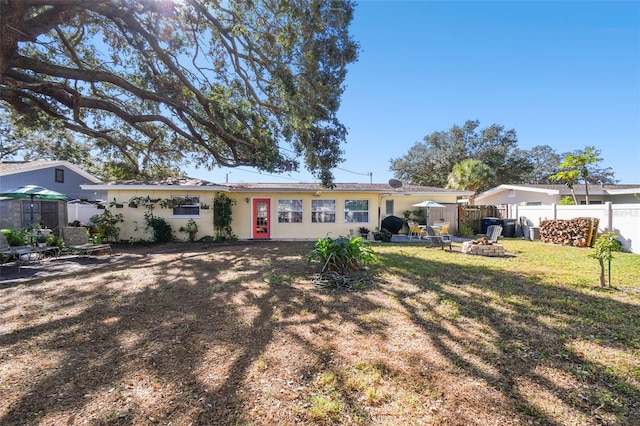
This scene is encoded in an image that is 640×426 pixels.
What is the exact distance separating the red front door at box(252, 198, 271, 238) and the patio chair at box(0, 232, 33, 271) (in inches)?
316

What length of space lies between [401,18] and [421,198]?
9831mm

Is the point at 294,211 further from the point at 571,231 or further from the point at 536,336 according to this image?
the point at 571,231

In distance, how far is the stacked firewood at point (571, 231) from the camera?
37.2ft

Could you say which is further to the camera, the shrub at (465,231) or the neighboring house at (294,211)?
the shrub at (465,231)

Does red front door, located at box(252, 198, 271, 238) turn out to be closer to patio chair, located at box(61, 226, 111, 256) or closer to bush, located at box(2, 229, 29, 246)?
patio chair, located at box(61, 226, 111, 256)

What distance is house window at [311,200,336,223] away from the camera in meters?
14.4

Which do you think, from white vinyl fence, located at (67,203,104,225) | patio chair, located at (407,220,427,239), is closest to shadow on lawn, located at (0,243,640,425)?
patio chair, located at (407,220,427,239)

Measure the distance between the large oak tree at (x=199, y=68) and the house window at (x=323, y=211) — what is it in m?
2.98

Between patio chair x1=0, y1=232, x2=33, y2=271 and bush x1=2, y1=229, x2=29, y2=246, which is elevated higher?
bush x1=2, y1=229, x2=29, y2=246

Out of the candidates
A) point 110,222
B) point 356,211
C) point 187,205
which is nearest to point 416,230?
point 356,211

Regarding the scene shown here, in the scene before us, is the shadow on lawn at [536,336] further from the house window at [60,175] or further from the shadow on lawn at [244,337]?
the house window at [60,175]

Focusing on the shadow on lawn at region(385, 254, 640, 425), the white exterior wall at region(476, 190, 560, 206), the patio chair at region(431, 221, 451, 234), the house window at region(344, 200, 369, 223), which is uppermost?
the white exterior wall at region(476, 190, 560, 206)

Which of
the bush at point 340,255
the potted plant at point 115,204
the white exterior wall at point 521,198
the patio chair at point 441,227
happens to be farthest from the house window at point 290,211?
the white exterior wall at point 521,198

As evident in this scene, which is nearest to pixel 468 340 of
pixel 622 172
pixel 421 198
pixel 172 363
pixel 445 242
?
pixel 172 363
